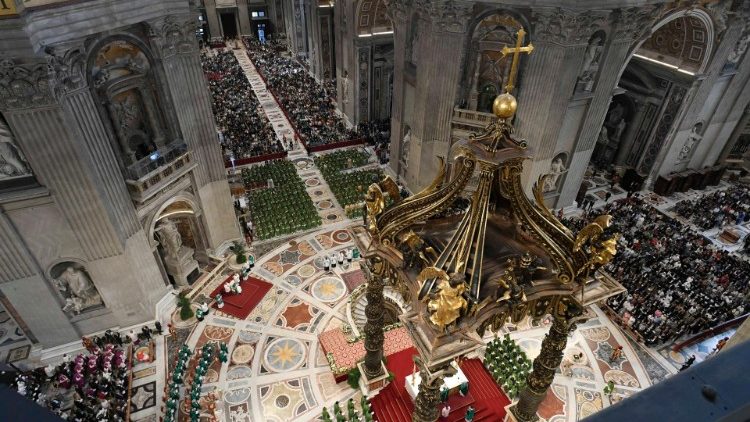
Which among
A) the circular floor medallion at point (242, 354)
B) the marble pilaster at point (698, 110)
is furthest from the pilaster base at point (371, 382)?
the marble pilaster at point (698, 110)

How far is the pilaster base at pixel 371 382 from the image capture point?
15890 millimetres

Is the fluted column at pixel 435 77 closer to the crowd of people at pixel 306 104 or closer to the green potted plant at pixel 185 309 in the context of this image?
the crowd of people at pixel 306 104

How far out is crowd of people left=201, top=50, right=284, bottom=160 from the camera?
3272 cm

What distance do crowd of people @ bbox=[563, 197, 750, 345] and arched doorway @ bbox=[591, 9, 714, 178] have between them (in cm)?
584

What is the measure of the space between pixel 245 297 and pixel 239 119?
20.9 meters

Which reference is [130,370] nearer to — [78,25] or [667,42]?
[78,25]

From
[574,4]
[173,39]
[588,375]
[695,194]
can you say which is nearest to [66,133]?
[173,39]

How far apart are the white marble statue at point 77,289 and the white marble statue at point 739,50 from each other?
3495 cm

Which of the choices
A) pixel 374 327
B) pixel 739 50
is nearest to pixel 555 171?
pixel 739 50

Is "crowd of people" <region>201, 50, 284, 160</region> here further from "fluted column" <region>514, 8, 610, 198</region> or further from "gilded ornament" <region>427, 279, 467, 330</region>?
"gilded ornament" <region>427, 279, 467, 330</region>

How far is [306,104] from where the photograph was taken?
1590 inches

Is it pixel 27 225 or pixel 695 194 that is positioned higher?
pixel 27 225

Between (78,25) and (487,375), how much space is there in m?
18.6

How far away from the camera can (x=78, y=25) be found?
1355 cm
